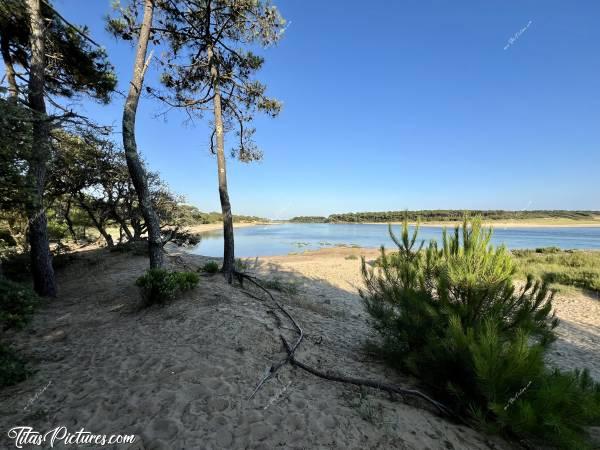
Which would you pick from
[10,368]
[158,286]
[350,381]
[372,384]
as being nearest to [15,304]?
[10,368]

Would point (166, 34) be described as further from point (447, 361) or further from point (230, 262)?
point (447, 361)

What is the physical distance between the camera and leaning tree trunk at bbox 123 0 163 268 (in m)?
6.54

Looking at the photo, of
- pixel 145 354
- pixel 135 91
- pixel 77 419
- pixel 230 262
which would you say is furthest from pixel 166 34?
pixel 77 419

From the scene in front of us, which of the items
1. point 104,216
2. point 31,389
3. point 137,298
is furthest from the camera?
point 104,216

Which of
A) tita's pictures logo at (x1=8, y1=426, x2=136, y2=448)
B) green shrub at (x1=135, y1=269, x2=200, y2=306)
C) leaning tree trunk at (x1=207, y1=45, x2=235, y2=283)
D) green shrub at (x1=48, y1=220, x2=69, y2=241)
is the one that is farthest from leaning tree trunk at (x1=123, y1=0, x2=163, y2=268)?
green shrub at (x1=48, y1=220, x2=69, y2=241)

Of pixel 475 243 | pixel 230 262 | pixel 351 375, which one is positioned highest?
pixel 475 243

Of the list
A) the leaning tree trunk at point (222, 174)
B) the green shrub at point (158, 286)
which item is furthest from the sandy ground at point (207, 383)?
the leaning tree trunk at point (222, 174)

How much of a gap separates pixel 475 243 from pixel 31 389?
555 cm

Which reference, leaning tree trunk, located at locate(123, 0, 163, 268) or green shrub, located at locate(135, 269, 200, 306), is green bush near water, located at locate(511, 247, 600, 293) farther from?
leaning tree trunk, located at locate(123, 0, 163, 268)

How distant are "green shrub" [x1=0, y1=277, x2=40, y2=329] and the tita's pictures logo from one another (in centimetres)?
140

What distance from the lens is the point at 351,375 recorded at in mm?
4000

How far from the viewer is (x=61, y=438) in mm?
2541

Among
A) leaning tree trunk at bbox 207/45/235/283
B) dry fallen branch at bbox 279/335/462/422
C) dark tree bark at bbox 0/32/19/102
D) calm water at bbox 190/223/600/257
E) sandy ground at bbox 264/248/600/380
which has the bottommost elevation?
calm water at bbox 190/223/600/257

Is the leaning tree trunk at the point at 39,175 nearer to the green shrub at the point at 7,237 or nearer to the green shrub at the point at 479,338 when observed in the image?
the green shrub at the point at 479,338
